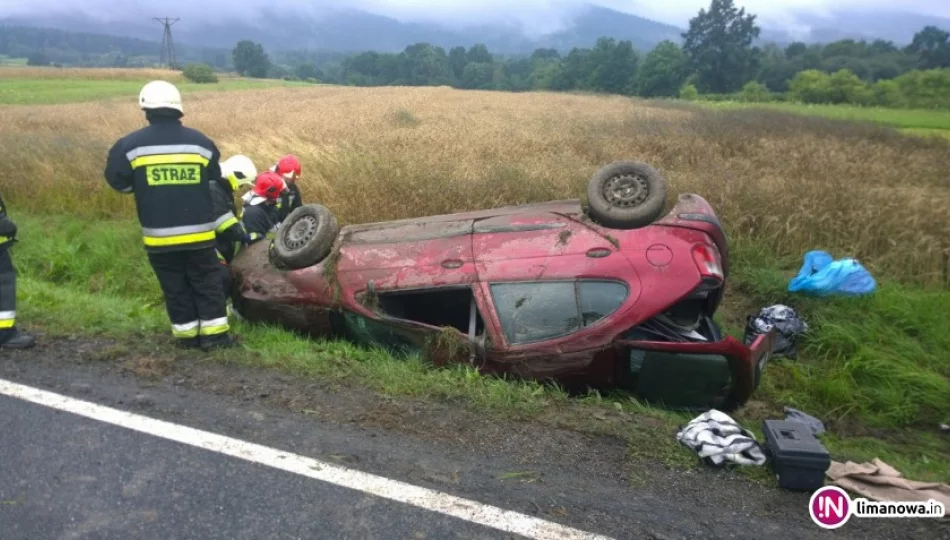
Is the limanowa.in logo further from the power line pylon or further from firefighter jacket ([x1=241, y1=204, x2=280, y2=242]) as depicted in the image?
the power line pylon

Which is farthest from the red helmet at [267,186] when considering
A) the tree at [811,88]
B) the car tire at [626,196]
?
the tree at [811,88]

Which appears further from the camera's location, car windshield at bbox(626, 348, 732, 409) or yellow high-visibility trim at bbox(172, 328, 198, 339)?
yellow high-visibility trim at bbox(172, 328, 198, 339)

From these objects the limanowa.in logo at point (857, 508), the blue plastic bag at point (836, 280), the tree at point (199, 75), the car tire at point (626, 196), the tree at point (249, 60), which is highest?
the tree at point (249, 60)

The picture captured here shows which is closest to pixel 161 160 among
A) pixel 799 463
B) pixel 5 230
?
pixel 5 230

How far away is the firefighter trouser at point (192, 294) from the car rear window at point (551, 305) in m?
1.90

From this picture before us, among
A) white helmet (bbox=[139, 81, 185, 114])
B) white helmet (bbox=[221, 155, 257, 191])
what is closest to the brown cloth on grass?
white helmet (bbox=[139, 81, 185, 114])

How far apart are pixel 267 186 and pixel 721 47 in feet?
185

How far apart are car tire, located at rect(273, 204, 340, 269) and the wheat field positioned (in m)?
2.51

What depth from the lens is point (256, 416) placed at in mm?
3520

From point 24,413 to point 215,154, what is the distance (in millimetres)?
1912

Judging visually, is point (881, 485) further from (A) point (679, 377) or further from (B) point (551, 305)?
(B) point (551, 305)

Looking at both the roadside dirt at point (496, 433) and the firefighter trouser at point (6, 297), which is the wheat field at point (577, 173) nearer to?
the firefighter trouser at point (6, 297)

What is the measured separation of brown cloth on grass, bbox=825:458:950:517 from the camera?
2900 millimetres

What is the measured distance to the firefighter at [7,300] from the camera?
4.50 m
